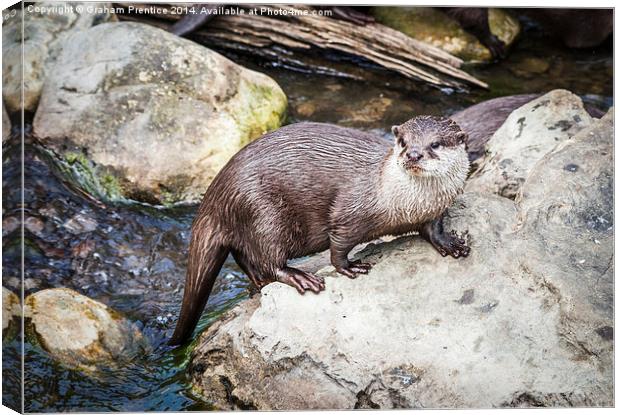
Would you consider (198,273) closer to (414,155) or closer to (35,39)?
(414,155)

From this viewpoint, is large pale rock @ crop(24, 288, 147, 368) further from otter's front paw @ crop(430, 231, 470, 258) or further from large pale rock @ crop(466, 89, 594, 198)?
large pale rock @ crop(466, 89, 594, 198)

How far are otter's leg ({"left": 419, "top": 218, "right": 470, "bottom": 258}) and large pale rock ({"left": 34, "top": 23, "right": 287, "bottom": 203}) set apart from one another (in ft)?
4.09

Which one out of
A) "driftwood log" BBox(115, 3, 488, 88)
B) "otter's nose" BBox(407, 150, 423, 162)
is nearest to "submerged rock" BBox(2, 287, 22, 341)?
"otter's nose" BBox(407, 150, 423, 162)

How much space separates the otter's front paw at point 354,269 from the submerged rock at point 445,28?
1.12 meters

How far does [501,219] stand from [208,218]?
2.99ft

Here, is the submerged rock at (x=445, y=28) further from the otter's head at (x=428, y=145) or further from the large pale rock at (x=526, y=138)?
the otter's head at (x=428, y=145)

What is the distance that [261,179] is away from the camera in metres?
2.82

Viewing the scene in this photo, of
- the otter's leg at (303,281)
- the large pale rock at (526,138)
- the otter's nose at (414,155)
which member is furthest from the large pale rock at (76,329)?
the large pale rock at (526,138)

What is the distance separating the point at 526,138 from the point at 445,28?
3.51 feet

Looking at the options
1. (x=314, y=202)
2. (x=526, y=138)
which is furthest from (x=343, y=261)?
(x=526, y=138)

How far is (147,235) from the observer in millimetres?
3525

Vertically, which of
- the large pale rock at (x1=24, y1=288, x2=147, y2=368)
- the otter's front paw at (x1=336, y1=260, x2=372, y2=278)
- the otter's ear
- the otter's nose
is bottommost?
the large pale rock at (x1=24, y1=288, x2=147, y2=368)

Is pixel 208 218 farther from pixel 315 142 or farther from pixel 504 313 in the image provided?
pixel 504 313

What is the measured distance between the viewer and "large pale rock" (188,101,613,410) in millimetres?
2596
